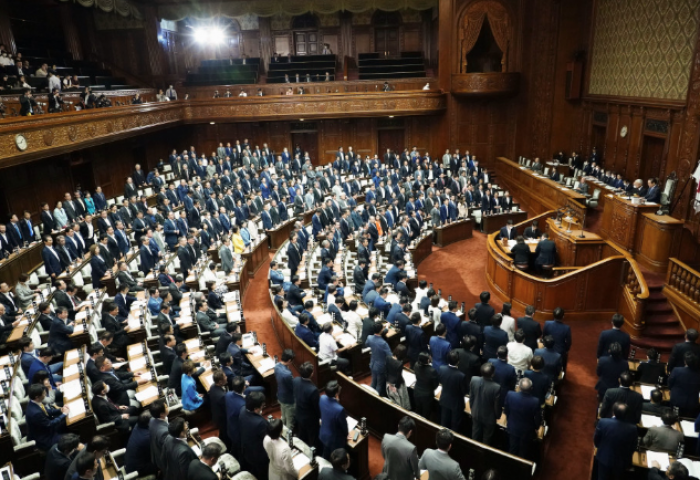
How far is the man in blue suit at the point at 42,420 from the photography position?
4.89m

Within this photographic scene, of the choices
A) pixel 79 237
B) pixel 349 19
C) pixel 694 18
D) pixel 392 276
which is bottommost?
pixel 392 276

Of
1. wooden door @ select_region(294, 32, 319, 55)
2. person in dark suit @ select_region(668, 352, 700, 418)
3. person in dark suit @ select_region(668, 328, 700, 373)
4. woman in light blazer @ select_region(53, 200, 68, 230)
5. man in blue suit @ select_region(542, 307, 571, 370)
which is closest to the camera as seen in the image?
person in dark suit @ select_region(668, 352, 700, 418)

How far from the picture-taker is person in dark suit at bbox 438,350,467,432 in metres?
5.32

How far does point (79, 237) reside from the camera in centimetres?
1002

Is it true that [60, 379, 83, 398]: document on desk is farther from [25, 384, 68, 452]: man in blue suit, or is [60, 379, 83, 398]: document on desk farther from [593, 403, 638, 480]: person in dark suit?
[593, 403, 638, 480]: person in dark suit

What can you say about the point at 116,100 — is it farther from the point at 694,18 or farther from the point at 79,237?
the point at 694,18

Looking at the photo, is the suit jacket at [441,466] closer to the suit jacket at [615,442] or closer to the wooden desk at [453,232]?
the suit jacket at [615,442]

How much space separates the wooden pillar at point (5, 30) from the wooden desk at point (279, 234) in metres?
9.88

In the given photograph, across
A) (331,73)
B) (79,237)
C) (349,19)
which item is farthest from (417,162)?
(79,237)

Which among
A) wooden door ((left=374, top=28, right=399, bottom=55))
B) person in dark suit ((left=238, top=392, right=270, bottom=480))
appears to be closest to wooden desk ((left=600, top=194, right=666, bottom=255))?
person in dark suit ((left=238, top=392, right=270, bottom=480))

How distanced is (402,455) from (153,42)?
20.2 meters

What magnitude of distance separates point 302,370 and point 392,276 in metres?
4.32

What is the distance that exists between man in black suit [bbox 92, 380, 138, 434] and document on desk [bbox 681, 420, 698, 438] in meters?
6.04

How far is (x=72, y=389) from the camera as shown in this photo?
5793mm
